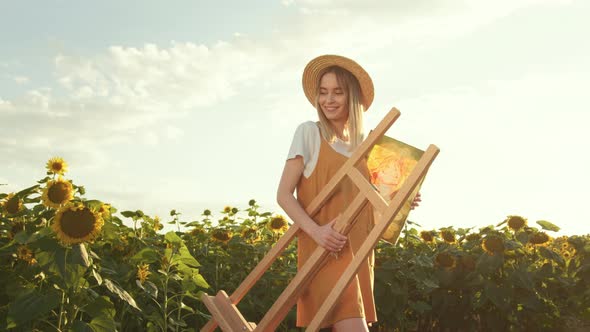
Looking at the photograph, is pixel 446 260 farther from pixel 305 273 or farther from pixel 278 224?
pixel 305 273

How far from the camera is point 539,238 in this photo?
→ 5.58 metres

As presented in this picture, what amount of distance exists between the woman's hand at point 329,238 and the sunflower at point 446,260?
250 centimetres

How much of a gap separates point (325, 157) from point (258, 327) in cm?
87

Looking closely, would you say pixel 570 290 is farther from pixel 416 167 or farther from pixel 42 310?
pixel 42 310

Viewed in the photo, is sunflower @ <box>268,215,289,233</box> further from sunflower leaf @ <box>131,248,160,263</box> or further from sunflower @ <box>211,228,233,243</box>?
sunflower leaf @ <box>131,248,160,263</box>

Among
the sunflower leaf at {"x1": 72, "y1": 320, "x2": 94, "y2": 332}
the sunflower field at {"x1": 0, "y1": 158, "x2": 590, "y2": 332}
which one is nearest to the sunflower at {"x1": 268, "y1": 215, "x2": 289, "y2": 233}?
the sunflower field at {"x1": 0, "y1": 158, "x2": 590, "y2": 332}

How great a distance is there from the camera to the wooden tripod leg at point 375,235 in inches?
118

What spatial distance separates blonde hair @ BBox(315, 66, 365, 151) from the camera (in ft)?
11.7

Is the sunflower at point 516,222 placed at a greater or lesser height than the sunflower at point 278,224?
greater

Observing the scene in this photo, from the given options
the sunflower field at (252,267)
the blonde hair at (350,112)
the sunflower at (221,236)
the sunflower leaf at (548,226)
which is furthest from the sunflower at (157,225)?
the sunflower leaf at (548,226)

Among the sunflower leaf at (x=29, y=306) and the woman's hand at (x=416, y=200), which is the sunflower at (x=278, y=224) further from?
the sunflower leaf at (x=29, y=306)

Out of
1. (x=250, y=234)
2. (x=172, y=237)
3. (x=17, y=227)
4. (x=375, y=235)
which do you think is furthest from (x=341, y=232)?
(x=250, y=234)

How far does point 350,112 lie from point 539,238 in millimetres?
2695

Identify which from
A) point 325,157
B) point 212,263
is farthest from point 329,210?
point 212,263
